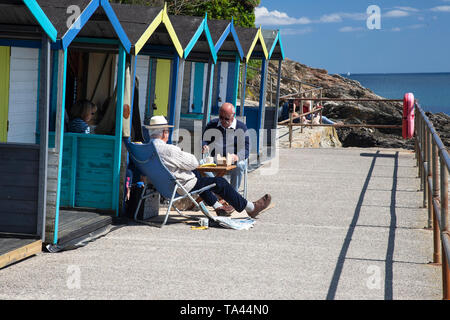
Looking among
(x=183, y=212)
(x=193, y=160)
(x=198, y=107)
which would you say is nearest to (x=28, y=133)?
(x=193, y=160)

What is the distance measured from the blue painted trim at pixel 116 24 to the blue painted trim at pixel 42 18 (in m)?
1.30

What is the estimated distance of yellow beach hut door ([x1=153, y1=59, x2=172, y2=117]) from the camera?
14.0 m

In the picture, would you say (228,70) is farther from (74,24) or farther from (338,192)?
(74,24)

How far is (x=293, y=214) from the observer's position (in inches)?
395

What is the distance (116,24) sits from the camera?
860cm

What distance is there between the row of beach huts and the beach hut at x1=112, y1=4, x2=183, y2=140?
0.02 meters

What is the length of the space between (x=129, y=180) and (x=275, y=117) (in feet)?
29.6

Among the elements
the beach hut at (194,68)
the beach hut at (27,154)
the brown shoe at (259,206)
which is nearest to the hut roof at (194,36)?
the beach hut at (194,68)

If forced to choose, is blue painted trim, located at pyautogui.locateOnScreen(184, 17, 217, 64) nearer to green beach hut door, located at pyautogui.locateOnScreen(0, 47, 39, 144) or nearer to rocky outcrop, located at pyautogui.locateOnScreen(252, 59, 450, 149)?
green beach hut door, located at pyautogui.locateOnScreen(0, 47, 39, 144)

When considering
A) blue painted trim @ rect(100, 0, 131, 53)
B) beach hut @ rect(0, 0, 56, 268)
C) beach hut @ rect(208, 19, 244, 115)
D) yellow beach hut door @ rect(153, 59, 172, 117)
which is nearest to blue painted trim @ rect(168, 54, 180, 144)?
blue painted trim @ rect(100, 0, 131, 53)

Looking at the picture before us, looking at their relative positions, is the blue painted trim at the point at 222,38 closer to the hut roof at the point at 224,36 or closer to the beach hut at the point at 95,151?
the hut roof at the point at 224,36

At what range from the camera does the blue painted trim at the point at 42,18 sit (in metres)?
6.47

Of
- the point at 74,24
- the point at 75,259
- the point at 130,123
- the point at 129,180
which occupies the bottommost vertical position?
the point at 75,259

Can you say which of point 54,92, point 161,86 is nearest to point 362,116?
point 161,86
